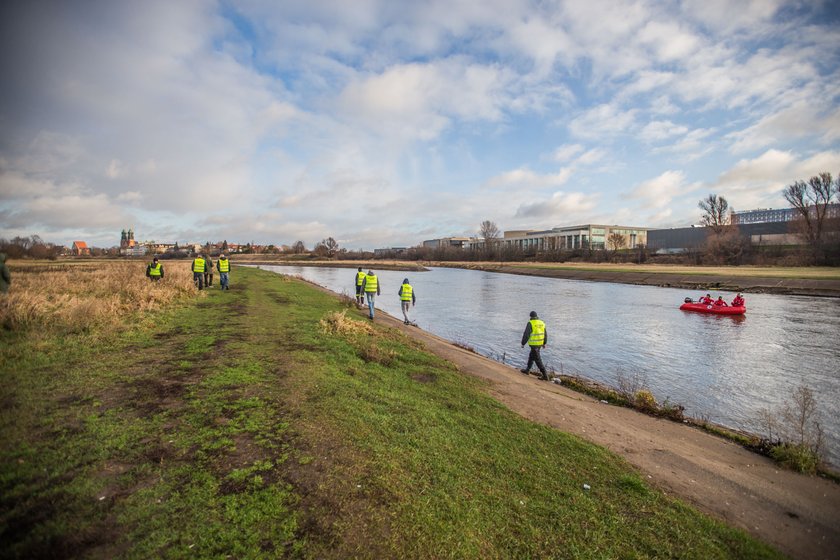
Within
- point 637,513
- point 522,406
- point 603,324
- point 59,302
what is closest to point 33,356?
point 59,302

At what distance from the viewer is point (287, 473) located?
4.77m

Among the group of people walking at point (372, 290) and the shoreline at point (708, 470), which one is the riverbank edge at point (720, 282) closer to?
the group of people walking at point (372, 290)

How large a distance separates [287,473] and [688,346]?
20.0 meters

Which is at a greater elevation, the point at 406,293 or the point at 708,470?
the point at 406,293

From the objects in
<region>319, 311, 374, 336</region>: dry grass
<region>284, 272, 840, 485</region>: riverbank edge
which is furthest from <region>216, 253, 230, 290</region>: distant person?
<region>284, 272, 840, 485</region>: riverbank edge

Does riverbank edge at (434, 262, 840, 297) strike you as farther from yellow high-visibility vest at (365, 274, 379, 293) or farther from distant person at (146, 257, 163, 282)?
distant person at (146, 257, 163, 282)

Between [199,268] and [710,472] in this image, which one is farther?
[199,268]

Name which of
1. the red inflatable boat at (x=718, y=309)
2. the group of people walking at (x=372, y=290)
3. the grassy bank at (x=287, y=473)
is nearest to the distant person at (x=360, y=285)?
the group of people walking at (x=372, y=290)

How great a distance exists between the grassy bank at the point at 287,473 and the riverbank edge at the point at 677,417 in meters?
3.92

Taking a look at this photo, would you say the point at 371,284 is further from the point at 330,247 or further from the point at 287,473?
the point at 330,247

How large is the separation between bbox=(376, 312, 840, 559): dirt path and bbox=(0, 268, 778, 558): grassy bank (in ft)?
2.25

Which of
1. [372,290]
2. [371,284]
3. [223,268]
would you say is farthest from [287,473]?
[223,268]

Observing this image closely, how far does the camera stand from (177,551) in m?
3.47

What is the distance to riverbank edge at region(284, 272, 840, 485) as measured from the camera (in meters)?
7.78
